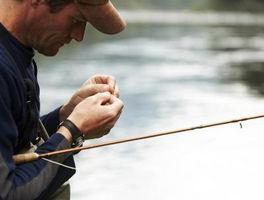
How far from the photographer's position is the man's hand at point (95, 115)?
2633 mm

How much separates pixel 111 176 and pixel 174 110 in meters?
7.28

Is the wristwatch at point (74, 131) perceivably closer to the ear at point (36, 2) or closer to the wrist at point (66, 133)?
the wrist at point (66, 133)

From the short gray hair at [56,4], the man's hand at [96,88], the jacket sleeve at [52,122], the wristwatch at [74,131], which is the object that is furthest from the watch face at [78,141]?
the jacket sleeve at [52,122]

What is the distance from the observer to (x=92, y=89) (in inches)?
119

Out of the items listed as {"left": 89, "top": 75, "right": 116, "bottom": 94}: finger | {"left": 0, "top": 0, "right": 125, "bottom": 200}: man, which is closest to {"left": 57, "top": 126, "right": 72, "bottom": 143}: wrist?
{"left": 0, "top": 0, "right": 125, "bottom": 200}: man

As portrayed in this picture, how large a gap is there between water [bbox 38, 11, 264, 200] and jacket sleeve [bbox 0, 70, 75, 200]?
591 cm

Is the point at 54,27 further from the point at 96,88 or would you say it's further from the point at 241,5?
the point at 241,5

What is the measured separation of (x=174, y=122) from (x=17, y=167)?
12248mm

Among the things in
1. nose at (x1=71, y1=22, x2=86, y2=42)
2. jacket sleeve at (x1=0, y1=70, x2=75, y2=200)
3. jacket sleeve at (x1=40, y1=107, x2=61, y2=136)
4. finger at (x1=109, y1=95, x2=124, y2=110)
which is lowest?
jacket sleeve at (x1=0, y1=70, x2=75, y2=200)

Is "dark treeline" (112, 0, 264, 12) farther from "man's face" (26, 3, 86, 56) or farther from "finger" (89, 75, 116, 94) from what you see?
"man's face" (26, 3, 86, 56)

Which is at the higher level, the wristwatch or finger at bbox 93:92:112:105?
finger at bbox 93:92:112:105

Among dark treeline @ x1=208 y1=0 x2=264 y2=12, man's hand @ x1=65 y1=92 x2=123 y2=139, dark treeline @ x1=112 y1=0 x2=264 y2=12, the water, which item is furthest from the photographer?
dark treeline @ x1=112 y1=0 x2=264 y2=12

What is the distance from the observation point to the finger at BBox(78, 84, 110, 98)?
2973mm

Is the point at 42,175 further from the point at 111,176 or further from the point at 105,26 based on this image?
the point at 111,176
